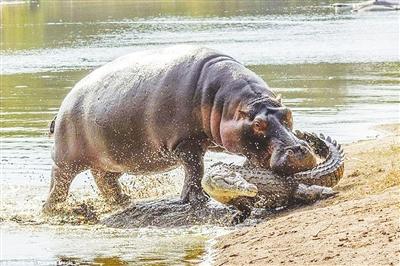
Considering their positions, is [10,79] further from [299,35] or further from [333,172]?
[333,172]

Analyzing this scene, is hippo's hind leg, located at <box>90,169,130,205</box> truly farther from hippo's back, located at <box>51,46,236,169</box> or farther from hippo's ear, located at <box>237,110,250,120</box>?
hippo's ear, located at <box>237,110,250,120</box>

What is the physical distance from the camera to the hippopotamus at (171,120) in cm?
Result: 850

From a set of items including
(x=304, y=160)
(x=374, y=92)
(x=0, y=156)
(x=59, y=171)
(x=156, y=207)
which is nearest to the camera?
(x=304, y=160)

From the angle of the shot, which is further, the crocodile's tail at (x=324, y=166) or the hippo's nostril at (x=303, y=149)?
the crocodile's tail at (x=324, y=166)

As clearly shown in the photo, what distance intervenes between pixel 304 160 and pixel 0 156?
763 centimetres

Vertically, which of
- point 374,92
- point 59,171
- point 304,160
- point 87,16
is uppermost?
point 304,160

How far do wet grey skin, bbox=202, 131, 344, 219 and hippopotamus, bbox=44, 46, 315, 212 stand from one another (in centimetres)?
14

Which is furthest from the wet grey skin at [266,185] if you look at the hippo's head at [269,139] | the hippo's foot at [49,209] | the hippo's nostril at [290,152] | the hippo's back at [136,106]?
the hippo's foot at [49,209]

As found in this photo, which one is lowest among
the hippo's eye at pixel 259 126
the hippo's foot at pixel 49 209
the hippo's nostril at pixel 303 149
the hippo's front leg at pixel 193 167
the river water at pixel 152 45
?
the river water at pixel 152 45

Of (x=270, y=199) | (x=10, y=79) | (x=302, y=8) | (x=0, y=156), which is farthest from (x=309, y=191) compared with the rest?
(x=302, y=8)

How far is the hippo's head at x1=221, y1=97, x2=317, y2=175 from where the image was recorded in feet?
27.1

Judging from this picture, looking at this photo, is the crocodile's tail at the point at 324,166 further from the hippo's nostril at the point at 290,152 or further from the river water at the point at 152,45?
the river water at the point at 152,45

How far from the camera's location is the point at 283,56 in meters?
35.9

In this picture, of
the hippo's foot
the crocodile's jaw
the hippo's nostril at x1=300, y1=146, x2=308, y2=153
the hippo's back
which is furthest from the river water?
the hippo's nostril at x1=300, y1=146, x2=308, y2=153
